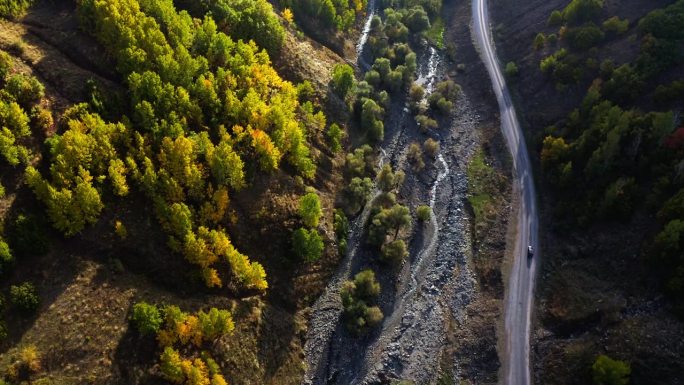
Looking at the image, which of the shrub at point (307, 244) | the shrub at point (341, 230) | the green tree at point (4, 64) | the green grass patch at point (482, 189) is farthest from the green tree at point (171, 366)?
the green grass patch at point (482, 189)

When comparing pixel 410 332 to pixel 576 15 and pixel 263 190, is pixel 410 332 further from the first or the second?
pixel 576 15

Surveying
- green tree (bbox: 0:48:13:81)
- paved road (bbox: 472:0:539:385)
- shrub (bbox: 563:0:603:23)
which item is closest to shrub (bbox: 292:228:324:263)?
paved road (bbox: 472:0:539:385)

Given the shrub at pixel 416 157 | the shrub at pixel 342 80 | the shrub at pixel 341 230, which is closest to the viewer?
the shrub at pixel 341 230

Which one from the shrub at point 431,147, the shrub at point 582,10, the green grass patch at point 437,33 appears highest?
the green grass patch at point 437,33

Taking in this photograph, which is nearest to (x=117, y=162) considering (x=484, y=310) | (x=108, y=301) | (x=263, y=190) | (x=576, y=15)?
(x=108, y=301)

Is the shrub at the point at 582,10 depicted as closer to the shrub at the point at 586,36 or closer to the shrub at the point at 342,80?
the shrub at the point at 586,36

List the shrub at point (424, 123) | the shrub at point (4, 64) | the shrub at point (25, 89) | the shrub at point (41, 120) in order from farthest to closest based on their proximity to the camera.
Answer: the shrub at point (424, 123)
the shrub at point (41, 120)
the shrub at point (4, 64)
the shrub at point (25, 89)

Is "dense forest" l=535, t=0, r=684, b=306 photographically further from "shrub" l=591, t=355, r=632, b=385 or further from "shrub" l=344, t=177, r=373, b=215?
"shrub" l=344, t=177, r=373, b=215

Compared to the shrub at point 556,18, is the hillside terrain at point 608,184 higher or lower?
lower
